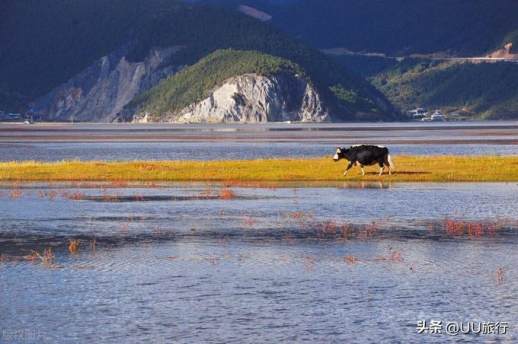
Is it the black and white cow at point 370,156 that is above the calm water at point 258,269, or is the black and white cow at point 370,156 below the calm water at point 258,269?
above

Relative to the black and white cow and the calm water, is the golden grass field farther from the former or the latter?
the calm water

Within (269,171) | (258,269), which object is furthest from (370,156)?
(258,269)

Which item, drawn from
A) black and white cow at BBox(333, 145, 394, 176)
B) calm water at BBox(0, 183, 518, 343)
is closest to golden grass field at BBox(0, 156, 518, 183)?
black and white cow at BBox(333, 145, 394, 176)

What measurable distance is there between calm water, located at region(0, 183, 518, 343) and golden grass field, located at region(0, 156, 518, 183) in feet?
→ 44.9

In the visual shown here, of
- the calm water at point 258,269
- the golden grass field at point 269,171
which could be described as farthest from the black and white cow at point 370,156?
the calm water at point 258,269

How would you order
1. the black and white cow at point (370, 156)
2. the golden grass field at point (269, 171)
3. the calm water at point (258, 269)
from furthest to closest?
the golden grass field at point (269, 171) < the black and white cow at point (370, 156) < the calm water at point (258, 269)

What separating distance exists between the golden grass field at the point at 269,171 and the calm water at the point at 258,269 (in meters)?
13.7

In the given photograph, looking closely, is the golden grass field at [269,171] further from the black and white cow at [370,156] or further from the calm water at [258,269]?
the calm water at [258,269]

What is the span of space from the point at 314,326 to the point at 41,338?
6.92 m

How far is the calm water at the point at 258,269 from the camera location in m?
31.9

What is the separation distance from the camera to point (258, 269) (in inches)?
1592

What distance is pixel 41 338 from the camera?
30.6m

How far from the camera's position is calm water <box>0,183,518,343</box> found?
105 ft

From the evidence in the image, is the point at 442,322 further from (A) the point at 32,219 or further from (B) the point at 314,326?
(A) the point at 32,219
